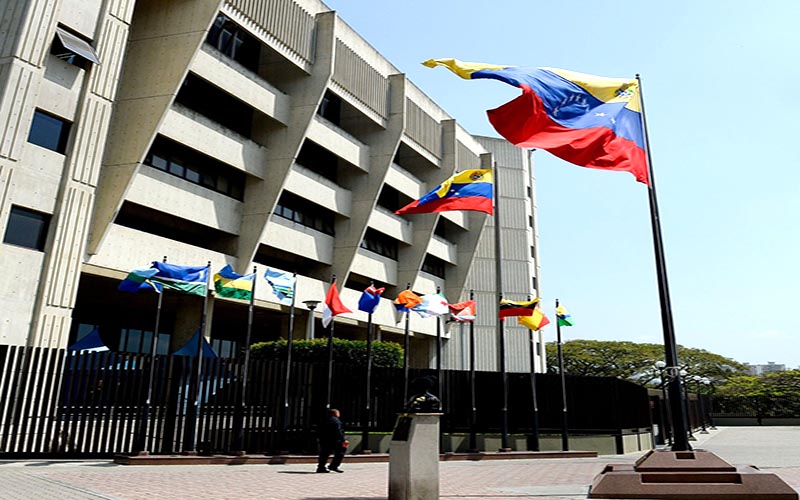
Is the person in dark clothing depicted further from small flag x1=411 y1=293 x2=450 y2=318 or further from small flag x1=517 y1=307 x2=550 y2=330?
small flag x1=517 y1=307 x2=550 y2=330

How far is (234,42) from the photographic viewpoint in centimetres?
3241

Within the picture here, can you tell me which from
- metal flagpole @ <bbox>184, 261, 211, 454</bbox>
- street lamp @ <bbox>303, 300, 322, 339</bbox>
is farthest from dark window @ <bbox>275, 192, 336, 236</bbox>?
metal flagpole @ <bbox>184, 261, 211, 454</bbox>

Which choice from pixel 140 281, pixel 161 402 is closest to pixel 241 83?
pixel 140 281

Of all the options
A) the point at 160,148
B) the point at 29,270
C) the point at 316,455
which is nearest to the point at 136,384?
the point at 316,455

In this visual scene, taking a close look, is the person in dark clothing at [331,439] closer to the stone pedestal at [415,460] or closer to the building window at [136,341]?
the stone pedestal at [415,460]

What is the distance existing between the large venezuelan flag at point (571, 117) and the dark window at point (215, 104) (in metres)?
22.1

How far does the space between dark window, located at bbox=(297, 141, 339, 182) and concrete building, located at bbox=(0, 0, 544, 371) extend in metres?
0.13

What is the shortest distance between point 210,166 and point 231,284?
526 inches

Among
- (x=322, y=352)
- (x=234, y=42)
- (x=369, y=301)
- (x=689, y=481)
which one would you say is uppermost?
(x=234, y=42)

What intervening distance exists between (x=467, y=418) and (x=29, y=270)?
52.5 feet

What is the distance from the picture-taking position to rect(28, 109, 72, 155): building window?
21203 millimetres

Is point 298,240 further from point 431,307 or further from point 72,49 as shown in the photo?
point 72,49

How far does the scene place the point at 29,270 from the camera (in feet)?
67.8

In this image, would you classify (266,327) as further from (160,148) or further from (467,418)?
(467,418)
